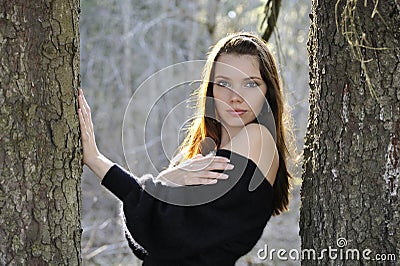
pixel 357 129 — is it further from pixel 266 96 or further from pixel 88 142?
pixel 88 142

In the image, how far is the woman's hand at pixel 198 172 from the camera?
6.20 ft

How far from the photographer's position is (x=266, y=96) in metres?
2.07

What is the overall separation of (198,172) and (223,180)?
0.07 m

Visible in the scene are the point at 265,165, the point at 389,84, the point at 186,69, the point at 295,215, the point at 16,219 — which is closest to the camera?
the point at 16,219

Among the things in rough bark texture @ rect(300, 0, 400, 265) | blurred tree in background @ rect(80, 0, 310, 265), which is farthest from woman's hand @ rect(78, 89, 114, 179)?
blurred tree in background @ rect(80, 0, 310, 265)

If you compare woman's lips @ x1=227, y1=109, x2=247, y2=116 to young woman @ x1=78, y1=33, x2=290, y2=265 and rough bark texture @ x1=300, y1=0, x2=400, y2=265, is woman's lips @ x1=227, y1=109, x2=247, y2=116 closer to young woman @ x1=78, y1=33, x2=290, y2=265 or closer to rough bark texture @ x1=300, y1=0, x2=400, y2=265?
young woman @ x1=78, y1=33, x2=290, y2=265

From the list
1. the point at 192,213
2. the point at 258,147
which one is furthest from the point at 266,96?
the point at 192,213

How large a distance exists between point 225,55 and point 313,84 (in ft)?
0.93

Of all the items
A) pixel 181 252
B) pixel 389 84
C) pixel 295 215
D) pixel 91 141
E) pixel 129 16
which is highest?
pixel 129 16

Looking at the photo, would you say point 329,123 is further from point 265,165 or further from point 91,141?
point 91,141

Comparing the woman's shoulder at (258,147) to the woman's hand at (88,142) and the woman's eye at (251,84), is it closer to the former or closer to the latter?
the woman's eye at (251,84)

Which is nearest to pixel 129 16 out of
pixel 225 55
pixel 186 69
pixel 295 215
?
pixel 186 69

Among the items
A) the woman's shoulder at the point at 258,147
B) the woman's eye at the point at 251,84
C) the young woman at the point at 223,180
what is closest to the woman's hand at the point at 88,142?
the young woman at the point at 223,180

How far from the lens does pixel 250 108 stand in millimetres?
2016
